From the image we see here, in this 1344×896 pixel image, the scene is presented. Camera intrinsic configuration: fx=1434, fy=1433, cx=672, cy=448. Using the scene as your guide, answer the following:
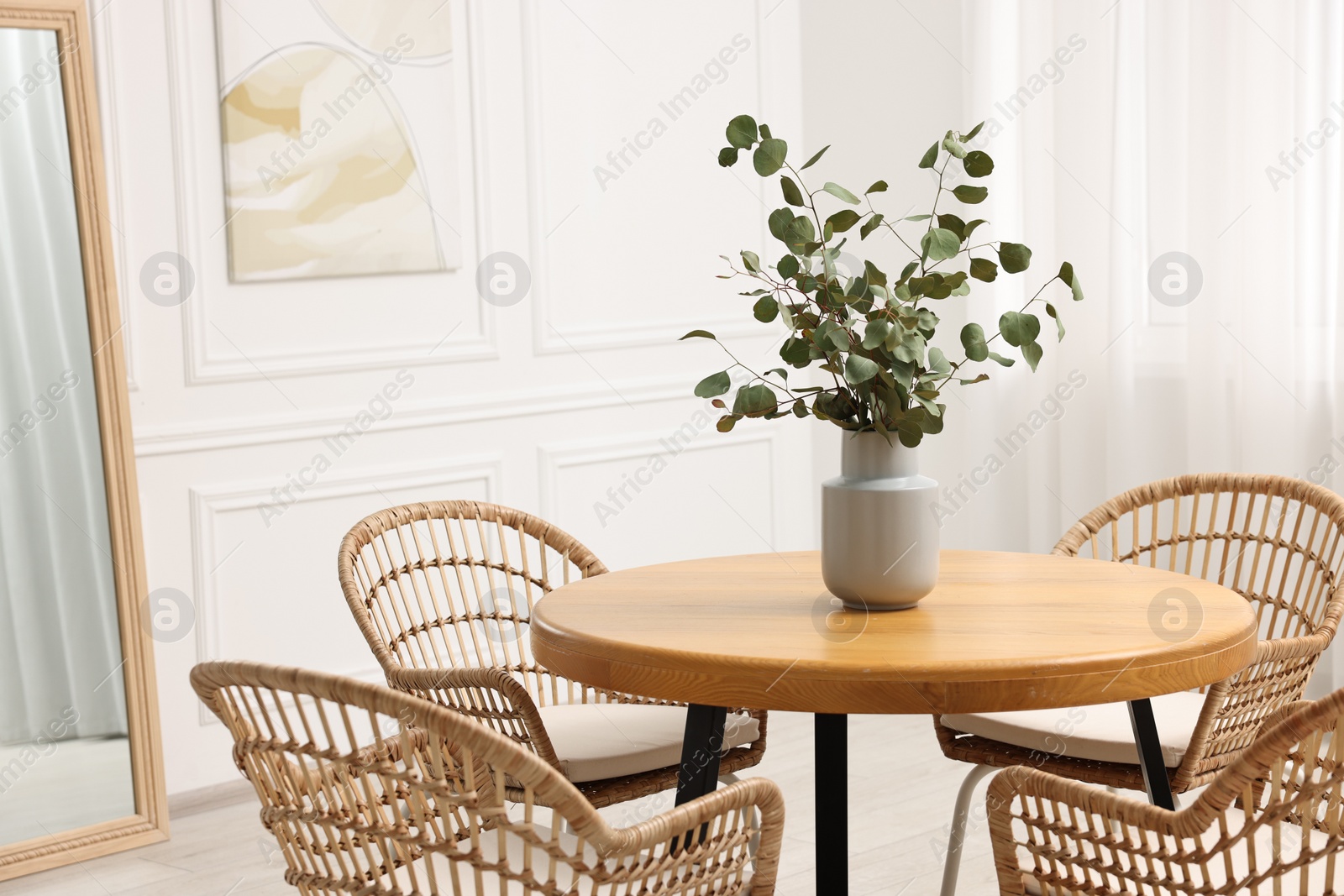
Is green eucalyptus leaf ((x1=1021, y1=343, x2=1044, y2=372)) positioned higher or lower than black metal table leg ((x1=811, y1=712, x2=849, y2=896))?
higher

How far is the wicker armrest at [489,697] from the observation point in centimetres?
209

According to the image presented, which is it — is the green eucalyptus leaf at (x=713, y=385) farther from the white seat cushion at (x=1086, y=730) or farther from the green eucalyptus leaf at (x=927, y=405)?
the white seat cushion at (x=1086, y=730)

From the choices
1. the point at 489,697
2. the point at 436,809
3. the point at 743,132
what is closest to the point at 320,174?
A: the point at 489,697

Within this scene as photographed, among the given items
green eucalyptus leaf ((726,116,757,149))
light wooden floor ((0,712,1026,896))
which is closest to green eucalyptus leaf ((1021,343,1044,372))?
green eucalyptus leaf ((726,116,757,149))

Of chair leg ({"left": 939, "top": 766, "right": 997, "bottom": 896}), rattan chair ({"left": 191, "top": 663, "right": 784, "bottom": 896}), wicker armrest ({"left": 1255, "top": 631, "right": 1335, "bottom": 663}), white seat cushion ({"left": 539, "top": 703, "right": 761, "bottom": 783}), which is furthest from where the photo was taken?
chair leg ({"left": 939, "top": 766, "right": 997, "bottom": 896})

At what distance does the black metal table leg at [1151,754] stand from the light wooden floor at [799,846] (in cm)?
87

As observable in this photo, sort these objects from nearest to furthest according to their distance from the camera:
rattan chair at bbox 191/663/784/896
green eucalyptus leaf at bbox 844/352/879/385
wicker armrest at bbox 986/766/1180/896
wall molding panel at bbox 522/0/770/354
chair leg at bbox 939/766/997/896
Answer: rattan chair at bbox 191/663/784/896, wicker armrest at bbox 986/766/1180/896, green eucalyptus leaf at bbox 844/352/879/385, chair leg at bbox 939/766/997/896, wall molding panel at bbox 522/0/770/354

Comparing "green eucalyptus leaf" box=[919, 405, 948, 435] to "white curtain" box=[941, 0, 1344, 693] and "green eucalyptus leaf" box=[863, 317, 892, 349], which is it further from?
"white curtain" box=[941, 0, 1344, 693]

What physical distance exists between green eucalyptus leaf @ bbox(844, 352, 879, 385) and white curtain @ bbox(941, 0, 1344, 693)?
7.42 feet

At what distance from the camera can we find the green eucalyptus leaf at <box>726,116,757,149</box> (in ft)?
6.07

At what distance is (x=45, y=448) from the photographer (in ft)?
10.4

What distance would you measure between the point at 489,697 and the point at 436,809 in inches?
26.2

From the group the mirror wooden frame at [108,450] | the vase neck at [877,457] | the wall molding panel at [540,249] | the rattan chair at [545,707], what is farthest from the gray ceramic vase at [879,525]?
the wall molding panel at [540,249]

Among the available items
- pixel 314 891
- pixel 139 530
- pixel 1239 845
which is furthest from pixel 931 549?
pixel 139 530
